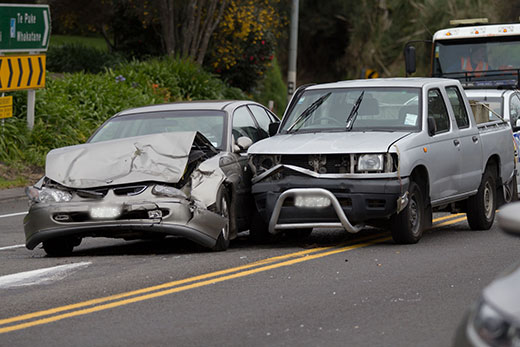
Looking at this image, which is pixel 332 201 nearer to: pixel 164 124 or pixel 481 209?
pixel 164 124

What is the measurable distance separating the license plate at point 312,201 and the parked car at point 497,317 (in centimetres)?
619

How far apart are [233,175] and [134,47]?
24484mm

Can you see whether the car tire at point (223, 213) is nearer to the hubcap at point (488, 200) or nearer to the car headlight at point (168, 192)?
the car headlight at point (168, 192)

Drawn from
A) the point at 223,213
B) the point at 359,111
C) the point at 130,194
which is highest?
the point at 359,111

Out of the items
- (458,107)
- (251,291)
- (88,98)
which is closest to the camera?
(251,291)

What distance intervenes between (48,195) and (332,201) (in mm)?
2700

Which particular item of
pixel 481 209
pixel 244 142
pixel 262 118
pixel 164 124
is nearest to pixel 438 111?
pixel 481 209

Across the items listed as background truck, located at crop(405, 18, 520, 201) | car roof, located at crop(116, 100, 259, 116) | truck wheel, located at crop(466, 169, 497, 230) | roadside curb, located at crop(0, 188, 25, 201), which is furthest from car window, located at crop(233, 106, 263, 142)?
background truck, located at crop(405, 18, 520, 201)

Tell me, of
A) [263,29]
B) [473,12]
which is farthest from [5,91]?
[473,12]

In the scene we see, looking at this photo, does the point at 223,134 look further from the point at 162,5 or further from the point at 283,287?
the point at 162,5

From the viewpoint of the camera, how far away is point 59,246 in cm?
1078

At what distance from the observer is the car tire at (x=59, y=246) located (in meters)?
10.7

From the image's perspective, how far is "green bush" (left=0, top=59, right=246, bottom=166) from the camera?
69.2 ft

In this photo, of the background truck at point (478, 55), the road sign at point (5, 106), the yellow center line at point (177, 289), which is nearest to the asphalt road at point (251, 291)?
the yellow center line at point (177, 289)
